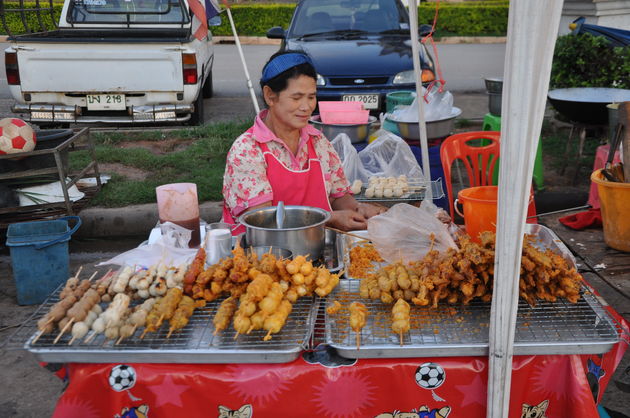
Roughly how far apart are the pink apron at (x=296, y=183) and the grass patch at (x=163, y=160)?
3047 millimetres

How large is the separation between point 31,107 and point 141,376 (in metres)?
6.67

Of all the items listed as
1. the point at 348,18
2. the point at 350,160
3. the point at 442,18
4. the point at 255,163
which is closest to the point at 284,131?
the point at 255,163

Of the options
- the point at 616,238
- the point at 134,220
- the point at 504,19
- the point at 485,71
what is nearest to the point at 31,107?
the point at 134,220

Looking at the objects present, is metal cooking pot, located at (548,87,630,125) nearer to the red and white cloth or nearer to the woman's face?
the red and white cloth

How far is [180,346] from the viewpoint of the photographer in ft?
6.10

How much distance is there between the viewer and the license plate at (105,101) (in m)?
7.66

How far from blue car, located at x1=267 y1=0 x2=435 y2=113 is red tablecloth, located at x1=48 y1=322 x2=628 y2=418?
5656 mm

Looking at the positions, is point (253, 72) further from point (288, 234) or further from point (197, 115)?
point (288, 234)

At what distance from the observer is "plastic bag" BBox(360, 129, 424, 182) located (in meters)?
4.43

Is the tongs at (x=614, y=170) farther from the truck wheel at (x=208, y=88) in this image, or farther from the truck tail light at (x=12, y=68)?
the truck wheel at (x=208, y=88)

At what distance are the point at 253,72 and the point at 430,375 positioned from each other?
13.2 meters

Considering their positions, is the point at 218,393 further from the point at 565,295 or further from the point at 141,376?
the point at 565,295

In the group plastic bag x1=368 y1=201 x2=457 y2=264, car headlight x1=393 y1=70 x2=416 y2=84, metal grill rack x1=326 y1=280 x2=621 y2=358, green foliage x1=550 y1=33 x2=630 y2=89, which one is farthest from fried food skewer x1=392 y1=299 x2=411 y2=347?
green foliage x1=550 y1=33 x2=630 y2=89

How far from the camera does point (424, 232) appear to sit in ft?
7.77
